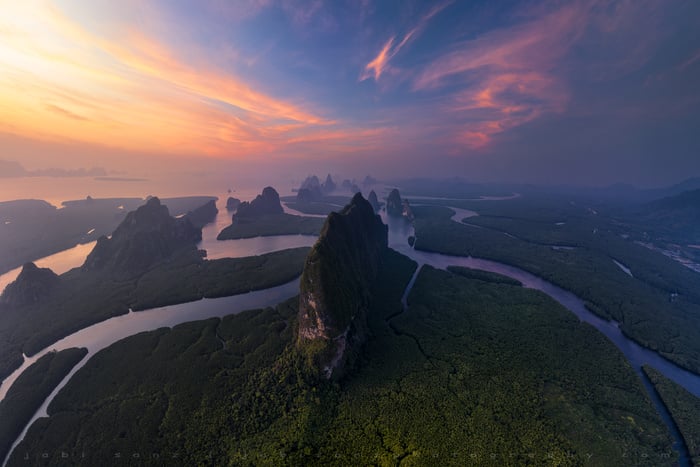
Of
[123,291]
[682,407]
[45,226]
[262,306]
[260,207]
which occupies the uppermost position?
[260,207]

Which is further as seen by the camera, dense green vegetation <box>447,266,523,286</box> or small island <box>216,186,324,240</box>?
small island <box>216,186,324,240</box>

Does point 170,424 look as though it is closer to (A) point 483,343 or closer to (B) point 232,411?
(B) point 232,411

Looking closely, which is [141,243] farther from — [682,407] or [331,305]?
[682,407]

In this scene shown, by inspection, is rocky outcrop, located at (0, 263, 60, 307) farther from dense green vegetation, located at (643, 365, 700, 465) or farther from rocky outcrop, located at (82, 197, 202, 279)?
dense green vegetation, located at (643, 365, 700, 465)

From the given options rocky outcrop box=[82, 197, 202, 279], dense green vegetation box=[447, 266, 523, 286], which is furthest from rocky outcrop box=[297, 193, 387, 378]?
rocky outcrop box=[82, 197, 202, 279]

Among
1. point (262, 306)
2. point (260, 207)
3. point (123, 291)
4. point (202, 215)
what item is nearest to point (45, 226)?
point (202, 215)

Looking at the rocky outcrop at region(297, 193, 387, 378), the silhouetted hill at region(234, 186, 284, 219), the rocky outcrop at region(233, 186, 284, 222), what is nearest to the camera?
the rocky outcrop at region(297, 193, 387, 378)

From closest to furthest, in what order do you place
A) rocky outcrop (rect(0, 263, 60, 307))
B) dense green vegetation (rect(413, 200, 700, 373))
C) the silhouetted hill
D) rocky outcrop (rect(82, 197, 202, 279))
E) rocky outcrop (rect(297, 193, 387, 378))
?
rocky outcrop (rect(297, 193, 387, 378)) < dense green vegetation (rect(413, 200, 700, 373)) < rocky outcrop (rect(0, 263, 60, 307)) < rocky outcrop (rect(82, 197, 202, 279)) < the silhouetted hill
